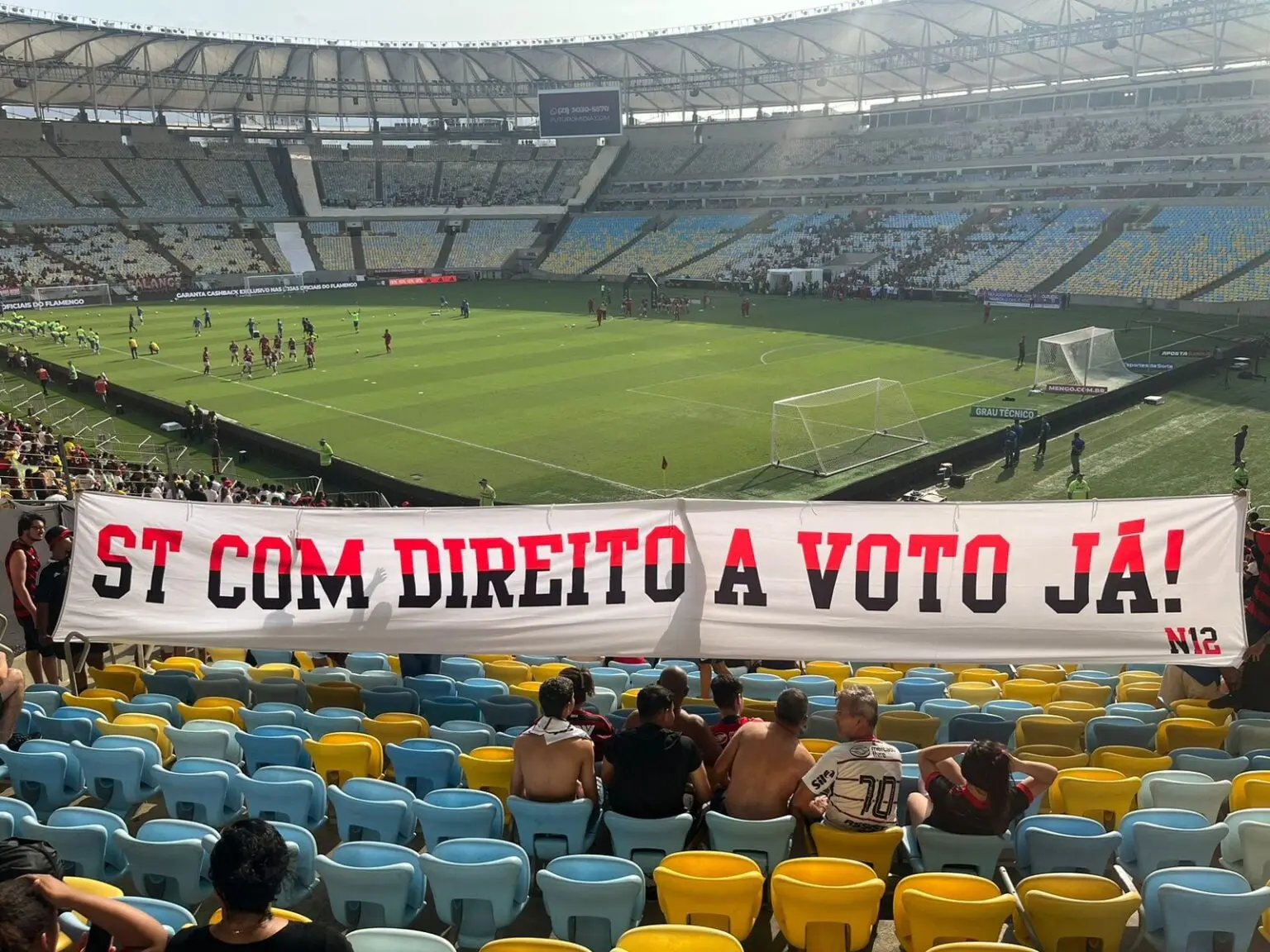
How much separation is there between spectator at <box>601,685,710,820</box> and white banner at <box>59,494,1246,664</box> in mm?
1912

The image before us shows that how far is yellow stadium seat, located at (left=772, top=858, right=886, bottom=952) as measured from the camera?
4797 mm

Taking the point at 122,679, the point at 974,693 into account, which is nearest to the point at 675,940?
the point at 974,693

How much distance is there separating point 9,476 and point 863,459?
20549 millimetres

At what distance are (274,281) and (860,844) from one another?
8350 centimetres

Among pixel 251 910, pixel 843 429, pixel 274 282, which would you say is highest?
pixel 274 282

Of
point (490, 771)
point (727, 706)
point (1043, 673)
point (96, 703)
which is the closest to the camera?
point (727, 706)

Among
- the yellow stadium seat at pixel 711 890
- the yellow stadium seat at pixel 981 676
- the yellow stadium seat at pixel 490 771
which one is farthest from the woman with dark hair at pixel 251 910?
the yellow stadium seat at pixel 981 676

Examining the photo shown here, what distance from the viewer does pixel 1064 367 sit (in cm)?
3488

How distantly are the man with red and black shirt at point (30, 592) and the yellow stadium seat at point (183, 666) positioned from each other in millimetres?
1064

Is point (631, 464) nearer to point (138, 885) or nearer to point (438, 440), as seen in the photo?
point (438, 440)

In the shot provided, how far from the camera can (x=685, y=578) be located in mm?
8195

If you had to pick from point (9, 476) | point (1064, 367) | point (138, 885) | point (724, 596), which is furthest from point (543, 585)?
point (1064, 367)

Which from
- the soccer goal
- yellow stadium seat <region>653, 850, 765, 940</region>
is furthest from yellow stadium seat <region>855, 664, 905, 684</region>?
the soccer goal

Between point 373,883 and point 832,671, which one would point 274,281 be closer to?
point 832,671
